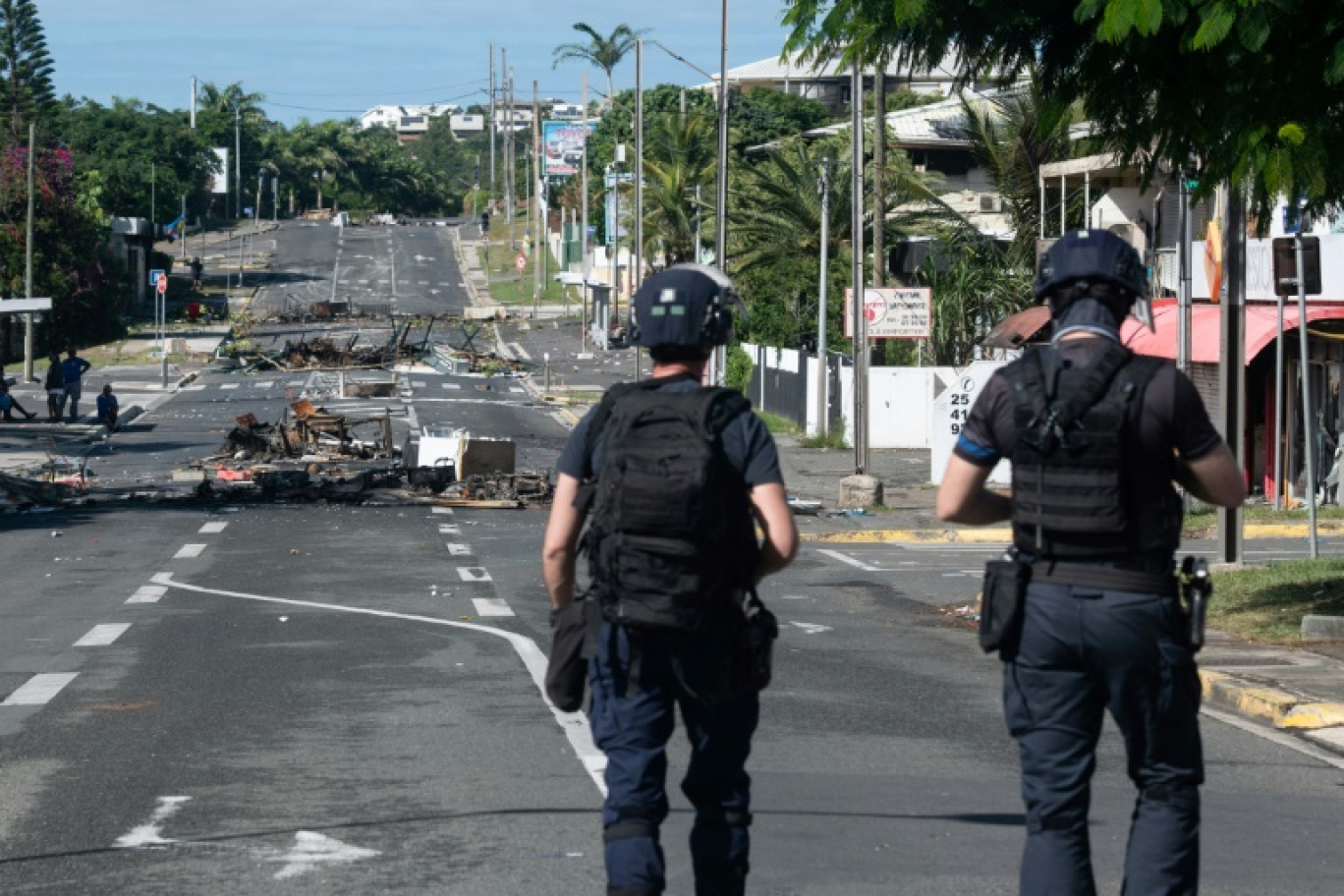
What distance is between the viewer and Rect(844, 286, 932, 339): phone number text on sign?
29.5 meters

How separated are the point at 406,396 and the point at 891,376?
64.9 feet

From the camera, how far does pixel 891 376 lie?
136 ft

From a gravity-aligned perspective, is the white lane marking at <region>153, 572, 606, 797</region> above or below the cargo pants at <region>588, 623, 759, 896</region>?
below

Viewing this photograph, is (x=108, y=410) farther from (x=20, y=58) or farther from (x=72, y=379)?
(x=20, y=58)

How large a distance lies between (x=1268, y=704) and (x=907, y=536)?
14.2 meters

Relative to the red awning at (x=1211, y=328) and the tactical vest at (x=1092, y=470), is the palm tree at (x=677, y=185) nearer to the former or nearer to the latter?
the red awning at (x=1211, y=328)

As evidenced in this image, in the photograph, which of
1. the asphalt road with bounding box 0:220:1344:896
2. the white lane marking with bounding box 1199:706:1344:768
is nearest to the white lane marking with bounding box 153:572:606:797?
the asphalt road with bounding box 0:220:1344:896

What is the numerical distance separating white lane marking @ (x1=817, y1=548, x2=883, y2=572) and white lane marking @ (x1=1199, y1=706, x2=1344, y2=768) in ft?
31.3

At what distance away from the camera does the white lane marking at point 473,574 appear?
19.1m

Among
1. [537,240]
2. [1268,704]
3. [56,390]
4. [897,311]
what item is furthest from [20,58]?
[1268,704]

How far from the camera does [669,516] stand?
5207 millimetres

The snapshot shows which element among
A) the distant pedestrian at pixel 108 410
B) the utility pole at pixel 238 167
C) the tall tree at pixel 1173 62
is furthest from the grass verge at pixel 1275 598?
the utility pole at pixel 238 167

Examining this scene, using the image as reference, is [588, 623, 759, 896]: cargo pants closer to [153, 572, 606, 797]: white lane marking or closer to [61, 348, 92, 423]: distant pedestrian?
[153, 572, 606, 797]: white lane marking

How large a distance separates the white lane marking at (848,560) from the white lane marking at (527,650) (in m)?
6.55
